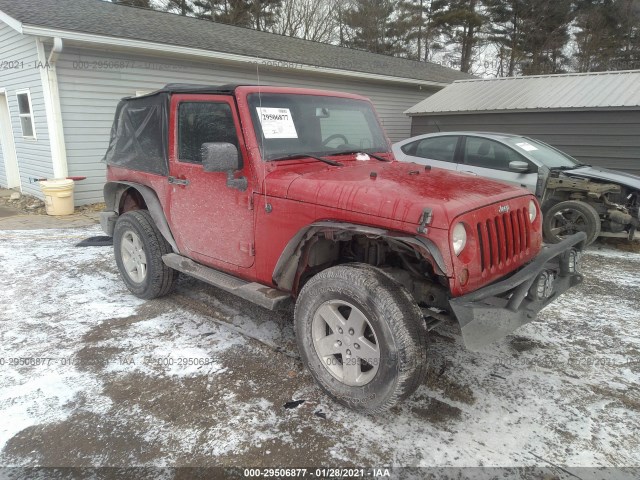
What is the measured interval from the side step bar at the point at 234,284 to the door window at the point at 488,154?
474 centimetres

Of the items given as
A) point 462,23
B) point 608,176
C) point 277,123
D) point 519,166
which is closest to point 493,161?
point 519,166

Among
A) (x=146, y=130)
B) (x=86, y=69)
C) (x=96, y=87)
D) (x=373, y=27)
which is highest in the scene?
(x=373, y=27)

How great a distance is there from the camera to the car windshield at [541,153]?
6.48 m

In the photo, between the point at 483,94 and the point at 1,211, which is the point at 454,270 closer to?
the point at 1,211

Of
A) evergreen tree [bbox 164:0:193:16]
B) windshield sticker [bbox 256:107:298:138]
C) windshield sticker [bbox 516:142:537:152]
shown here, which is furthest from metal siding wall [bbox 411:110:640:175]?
evergreen tree [bbox 164:0:193:16]

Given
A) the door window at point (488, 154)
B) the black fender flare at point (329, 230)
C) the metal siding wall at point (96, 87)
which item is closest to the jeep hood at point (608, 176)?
the door window at point (488, 154)

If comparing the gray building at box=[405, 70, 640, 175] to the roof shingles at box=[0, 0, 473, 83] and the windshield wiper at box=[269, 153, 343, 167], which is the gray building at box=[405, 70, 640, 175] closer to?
the roof shingles at box=[0, 0, 473, 83]

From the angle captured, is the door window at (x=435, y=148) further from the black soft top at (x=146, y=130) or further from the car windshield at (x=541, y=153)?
the black soft top at (x=146, y=130)

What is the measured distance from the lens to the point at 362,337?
2578 millimetres

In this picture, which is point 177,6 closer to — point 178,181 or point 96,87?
point 96,87

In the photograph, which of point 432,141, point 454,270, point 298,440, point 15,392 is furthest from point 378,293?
point 432,141

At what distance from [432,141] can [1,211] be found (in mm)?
8684

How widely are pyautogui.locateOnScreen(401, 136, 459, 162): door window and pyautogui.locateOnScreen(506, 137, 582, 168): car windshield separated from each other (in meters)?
0.85

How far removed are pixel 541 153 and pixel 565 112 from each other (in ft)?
13.9
